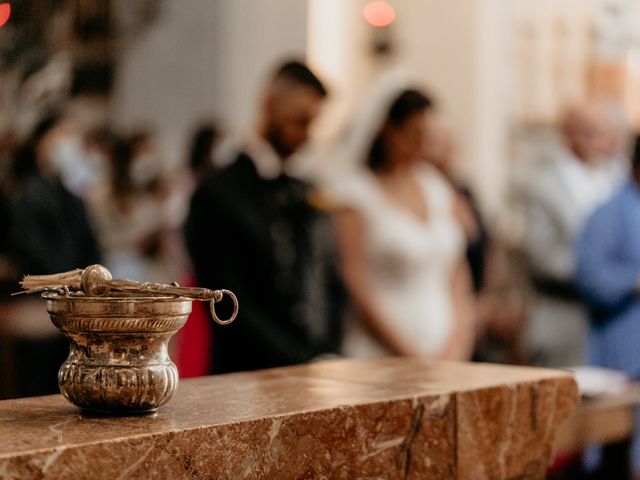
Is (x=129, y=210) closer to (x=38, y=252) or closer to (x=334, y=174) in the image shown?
(x=38, y=252)

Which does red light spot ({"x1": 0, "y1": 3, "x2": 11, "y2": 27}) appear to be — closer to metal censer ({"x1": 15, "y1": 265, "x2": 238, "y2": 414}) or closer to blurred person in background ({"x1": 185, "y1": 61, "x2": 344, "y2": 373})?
blurred person in background ({"x1": 185, "y1": 61, "x2": 344, "y2": 373})

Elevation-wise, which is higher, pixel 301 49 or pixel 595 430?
pixel 301 49

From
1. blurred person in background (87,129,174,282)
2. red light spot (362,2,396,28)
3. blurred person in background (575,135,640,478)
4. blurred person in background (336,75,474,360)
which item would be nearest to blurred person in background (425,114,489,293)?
blurred person in background (575,135,640,478)

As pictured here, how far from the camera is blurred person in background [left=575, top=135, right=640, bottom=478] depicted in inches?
207

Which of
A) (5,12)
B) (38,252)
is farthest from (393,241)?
(5,12)

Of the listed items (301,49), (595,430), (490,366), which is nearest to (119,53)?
(301,49)

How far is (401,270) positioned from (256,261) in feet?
2.68

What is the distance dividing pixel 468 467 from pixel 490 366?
36cm

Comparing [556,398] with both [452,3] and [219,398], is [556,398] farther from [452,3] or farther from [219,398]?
[452,3]

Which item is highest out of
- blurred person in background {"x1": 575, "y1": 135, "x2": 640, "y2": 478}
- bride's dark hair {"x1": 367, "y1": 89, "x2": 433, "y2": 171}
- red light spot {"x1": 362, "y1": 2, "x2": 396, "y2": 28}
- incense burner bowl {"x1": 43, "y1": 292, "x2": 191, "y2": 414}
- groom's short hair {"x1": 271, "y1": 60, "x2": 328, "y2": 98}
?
red light spot {"x1": 362, "y1": 2, "x2": 396, "y2": 28}

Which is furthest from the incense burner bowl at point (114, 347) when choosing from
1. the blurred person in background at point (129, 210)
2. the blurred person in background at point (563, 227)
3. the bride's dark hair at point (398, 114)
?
the blurred person in background at point (129, 210)

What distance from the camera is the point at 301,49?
814 centimetres

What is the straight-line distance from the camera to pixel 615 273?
527cm

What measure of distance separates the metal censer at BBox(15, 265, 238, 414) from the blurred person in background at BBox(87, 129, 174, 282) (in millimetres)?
5094
